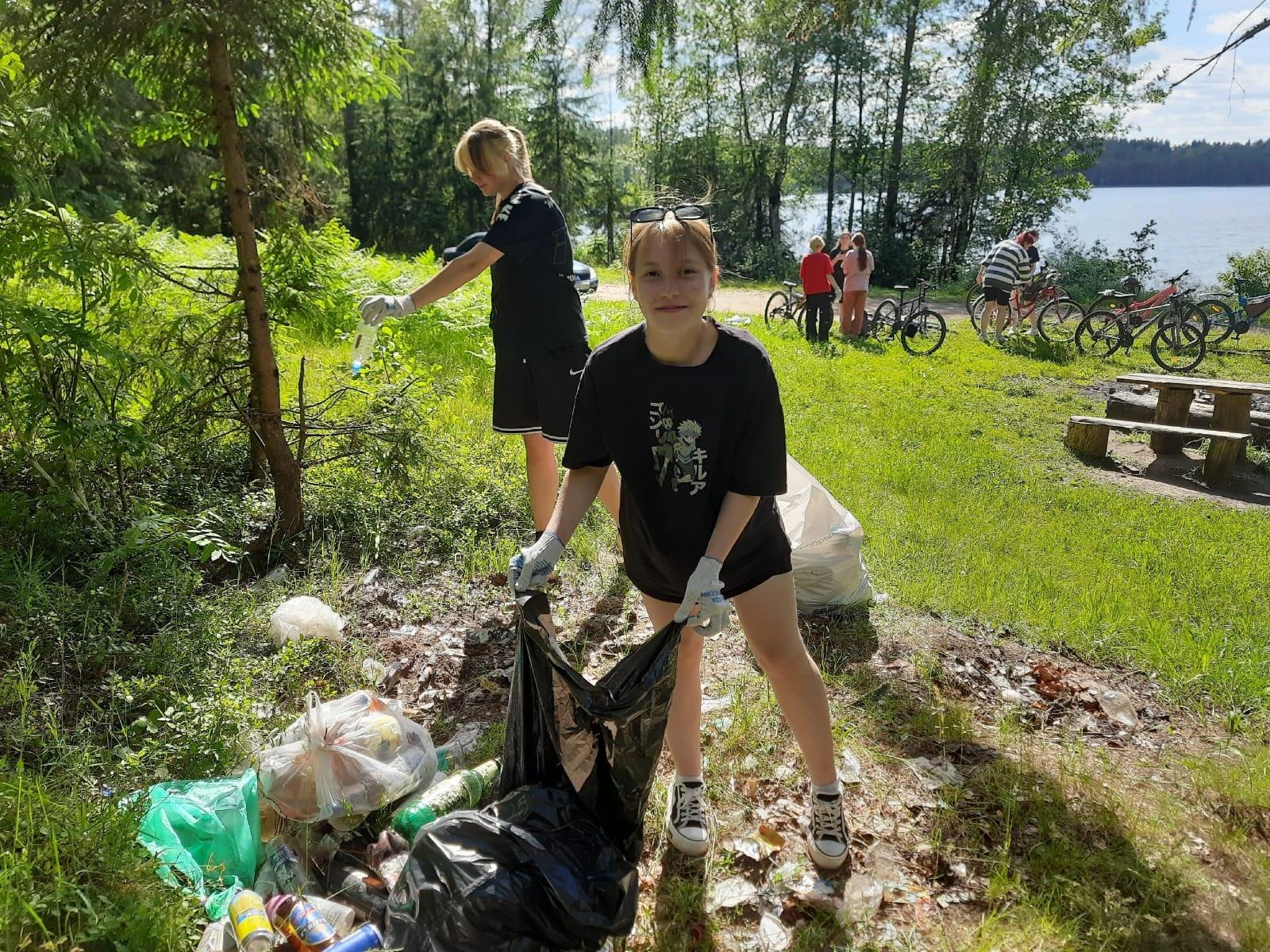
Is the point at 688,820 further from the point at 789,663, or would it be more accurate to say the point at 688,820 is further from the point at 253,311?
the point at 253,311

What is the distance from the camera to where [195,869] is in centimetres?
211

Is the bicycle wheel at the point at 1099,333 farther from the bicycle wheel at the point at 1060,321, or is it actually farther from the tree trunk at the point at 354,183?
the tree trunk at the point at 354,183

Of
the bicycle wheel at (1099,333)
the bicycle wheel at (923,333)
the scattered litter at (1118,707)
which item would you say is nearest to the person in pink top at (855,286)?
the bicycle wheel at (923,333)

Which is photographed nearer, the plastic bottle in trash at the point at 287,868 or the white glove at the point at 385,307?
the plastic bottle in trash at the point at 287,868

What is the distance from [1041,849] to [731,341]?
6.04 feet

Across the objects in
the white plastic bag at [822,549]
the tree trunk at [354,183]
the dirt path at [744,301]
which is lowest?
the white plastic bag at [822,549]

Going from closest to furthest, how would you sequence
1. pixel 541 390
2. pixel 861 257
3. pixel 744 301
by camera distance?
pixel 541 390 → pixel 861 257 → pixel 744 301

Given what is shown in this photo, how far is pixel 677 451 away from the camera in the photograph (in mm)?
2051

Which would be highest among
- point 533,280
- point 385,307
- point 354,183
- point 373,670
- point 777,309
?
point 354,183

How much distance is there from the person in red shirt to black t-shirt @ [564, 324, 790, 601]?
1066 centimetres

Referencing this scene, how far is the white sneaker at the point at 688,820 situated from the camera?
241 cm

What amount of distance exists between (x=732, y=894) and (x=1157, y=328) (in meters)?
12.7

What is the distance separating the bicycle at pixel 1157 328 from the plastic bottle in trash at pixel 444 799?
1192 cm

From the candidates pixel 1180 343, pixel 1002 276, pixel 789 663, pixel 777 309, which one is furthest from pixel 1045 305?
pixel 789 663
